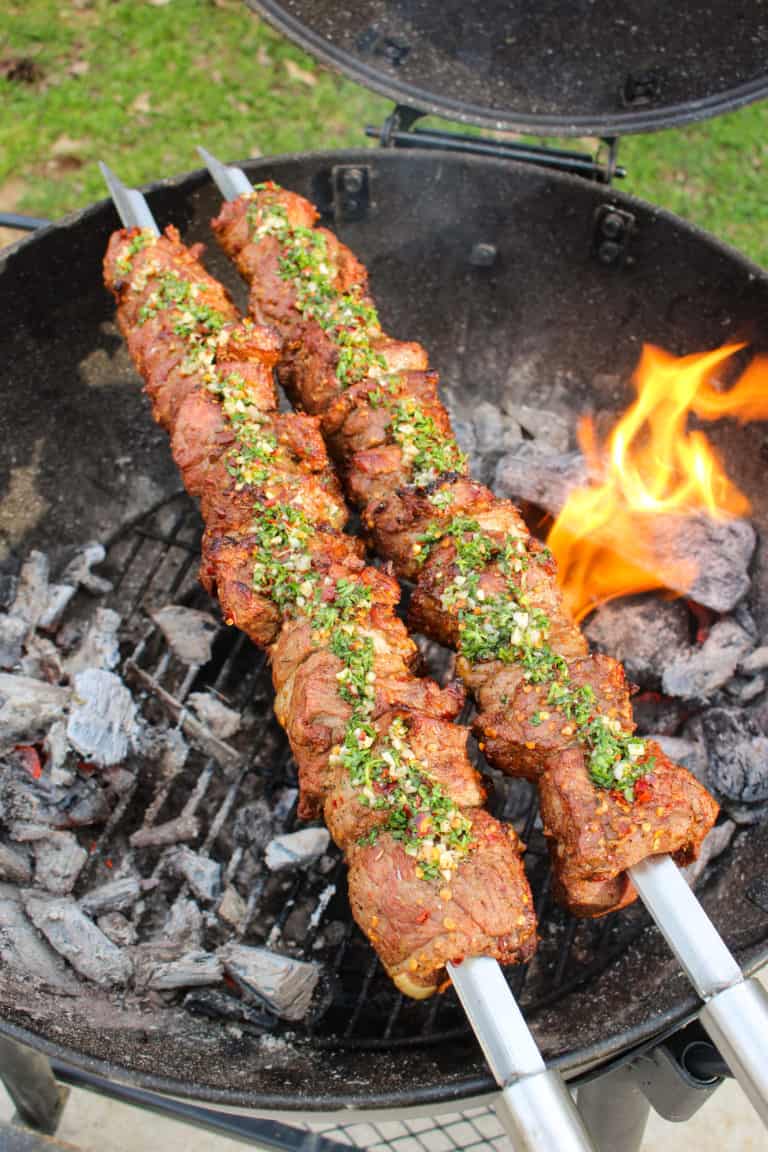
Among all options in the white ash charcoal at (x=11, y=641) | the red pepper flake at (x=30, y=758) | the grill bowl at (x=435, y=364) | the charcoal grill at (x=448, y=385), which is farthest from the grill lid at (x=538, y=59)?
the red pepper flake at (x=30, y=758)

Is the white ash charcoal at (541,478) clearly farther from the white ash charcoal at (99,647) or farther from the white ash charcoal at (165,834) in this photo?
the white ash charcoal at (165,834)

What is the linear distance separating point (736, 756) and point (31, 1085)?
252 centimetres

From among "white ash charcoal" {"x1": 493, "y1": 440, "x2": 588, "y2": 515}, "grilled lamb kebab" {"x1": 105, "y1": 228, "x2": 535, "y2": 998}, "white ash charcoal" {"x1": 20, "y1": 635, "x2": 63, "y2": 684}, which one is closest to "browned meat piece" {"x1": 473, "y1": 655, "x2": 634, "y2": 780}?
"grilled lamb kebab" {"x1": 105, "y1": 228, "x2": 535, "y2": 998}

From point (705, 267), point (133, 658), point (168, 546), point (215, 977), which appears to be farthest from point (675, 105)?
point (215, 977)

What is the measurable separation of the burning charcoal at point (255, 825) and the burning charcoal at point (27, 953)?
0.70 meters

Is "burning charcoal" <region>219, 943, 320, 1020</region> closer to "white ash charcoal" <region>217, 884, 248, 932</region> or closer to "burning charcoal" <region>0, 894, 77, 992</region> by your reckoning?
"white ash charcoal" <region>217, 884, 248, 932</region>

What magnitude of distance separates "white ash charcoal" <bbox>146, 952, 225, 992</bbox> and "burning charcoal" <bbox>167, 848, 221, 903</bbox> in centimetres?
25

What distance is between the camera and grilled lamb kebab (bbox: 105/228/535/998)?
2328 mm

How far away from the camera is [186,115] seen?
7.12 m

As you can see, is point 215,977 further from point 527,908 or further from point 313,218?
point 313,218

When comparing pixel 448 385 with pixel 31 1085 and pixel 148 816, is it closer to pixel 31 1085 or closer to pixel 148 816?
pixel 148 816

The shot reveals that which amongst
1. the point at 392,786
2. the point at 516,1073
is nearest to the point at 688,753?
the point at 392,786

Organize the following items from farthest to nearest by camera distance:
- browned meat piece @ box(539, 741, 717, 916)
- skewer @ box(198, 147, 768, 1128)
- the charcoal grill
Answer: the charcoal grill → browned meat piece @ box(539, 741, 717, 916) → skewer @ box(198, 147, 768, 1128)

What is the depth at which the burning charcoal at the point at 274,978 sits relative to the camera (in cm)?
287
